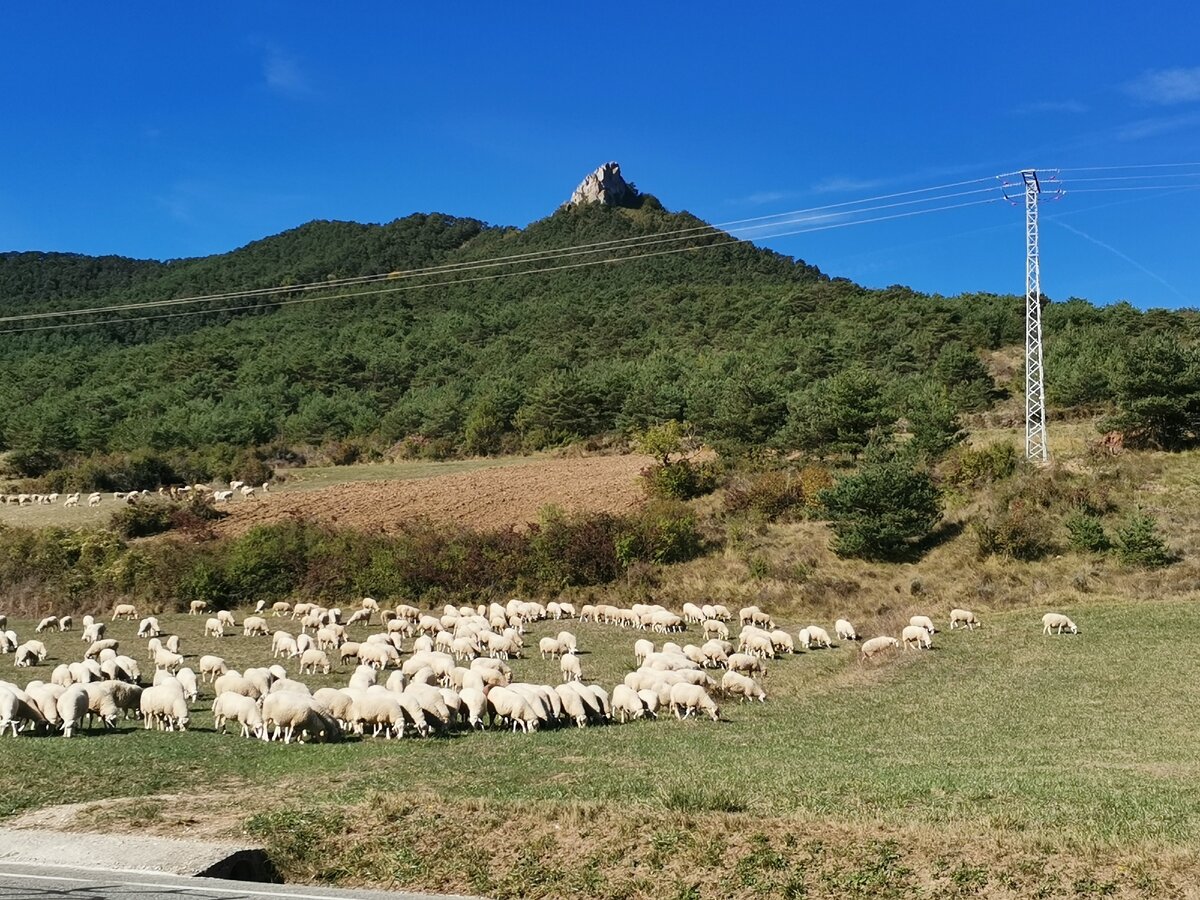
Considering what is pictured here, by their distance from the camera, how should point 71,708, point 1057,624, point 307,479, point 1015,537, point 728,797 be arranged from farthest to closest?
1. point 307,479
2. point 1015,537
3. point 1057,624
4. point 71,708
5. point 728,797

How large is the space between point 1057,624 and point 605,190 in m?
142

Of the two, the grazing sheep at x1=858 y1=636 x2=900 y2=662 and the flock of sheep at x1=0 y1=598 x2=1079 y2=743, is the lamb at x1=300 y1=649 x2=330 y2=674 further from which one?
the grazing sheep at x1=858 y1=636 x2=900 y2=662

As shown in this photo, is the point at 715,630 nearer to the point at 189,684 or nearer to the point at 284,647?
the point at 284,647

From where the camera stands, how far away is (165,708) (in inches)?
690

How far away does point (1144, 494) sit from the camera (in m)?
41.6

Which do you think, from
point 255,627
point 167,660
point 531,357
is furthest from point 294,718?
point 531,357

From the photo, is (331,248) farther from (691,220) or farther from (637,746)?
(637,746)

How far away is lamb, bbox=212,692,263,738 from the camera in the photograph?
16672 mm

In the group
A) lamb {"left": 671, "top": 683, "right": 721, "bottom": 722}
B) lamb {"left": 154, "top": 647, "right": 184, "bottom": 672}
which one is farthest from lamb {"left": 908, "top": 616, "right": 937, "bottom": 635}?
lamb {"left": 154, "top": 647, "right": 184, "bottom": 672}

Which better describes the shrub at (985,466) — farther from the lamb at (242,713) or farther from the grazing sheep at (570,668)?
the lamb at (242,713)

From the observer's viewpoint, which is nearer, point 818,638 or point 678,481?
point 818,638

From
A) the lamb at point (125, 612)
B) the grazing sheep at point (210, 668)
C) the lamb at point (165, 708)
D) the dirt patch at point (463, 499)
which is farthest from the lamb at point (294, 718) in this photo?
the dirt patch at point (463, 499)

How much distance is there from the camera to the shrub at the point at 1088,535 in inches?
1471

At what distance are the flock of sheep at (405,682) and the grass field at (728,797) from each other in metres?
0.78
